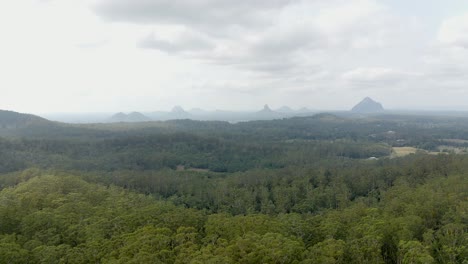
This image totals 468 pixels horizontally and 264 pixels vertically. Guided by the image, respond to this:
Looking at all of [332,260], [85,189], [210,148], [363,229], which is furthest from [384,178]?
[210,148]

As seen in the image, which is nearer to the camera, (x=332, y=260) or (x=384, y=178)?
(x=332, y=260)

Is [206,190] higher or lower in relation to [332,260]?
lower

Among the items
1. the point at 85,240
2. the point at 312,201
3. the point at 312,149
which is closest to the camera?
the point at 85,240

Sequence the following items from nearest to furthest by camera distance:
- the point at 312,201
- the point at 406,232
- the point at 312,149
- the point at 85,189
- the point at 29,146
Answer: the point at 406,232 → the point at 85,189 → the point at 312,201 → the point at 29,146 → the point at 312,149

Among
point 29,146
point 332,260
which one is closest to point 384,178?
point 332,260

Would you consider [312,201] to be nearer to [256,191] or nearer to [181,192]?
[256,191]

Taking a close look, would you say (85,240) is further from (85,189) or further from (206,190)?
(206,190)

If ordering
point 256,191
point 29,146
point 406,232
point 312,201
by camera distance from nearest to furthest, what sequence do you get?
1. point 406,232
2. point 312,201
3. point 256,191
4. point 29,146

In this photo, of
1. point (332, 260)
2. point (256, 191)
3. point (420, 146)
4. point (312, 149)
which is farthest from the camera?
point (420, 146)

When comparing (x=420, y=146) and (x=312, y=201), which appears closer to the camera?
(x=312, y=201)
